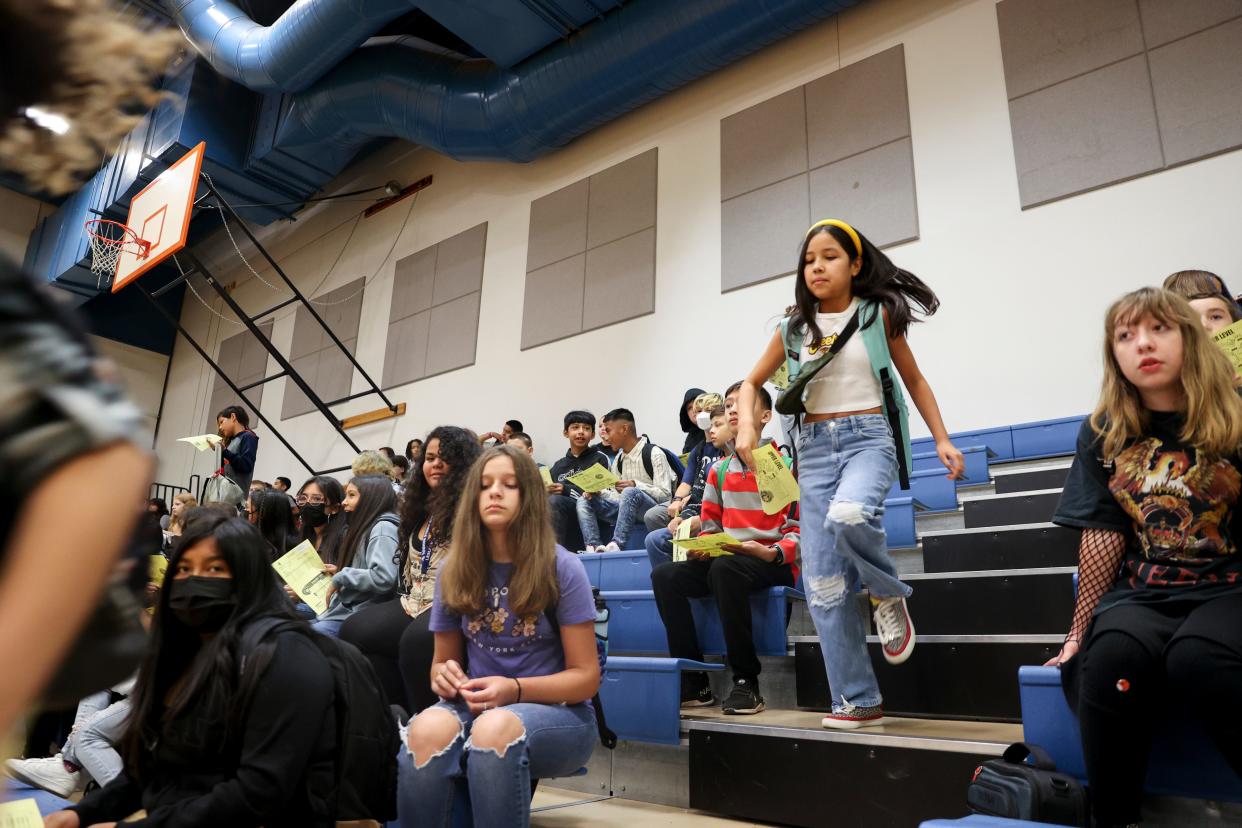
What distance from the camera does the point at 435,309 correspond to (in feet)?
24.0

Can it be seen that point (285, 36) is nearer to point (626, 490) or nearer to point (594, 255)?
point (594, 255)

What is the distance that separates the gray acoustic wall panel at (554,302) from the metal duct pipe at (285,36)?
6.80ft

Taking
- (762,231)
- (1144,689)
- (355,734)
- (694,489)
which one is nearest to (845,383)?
(1144,689)

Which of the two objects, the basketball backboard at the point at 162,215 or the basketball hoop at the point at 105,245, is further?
the basketball hoop at the point at 105,245

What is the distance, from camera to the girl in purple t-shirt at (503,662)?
1676 mm

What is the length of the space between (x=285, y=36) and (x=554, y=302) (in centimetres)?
278

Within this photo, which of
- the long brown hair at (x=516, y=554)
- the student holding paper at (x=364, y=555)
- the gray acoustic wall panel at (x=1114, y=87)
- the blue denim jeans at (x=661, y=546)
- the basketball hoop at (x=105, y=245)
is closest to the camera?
the long brown hair at (x=516, y=554)

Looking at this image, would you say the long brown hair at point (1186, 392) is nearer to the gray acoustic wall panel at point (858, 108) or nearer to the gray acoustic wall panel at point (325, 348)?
the gray acoustic wall panel at point (858, 108)

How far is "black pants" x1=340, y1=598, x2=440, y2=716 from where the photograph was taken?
2375 millimetres

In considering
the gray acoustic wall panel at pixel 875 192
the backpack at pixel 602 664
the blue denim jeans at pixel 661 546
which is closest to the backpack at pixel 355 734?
the backpack at pixel 602 664

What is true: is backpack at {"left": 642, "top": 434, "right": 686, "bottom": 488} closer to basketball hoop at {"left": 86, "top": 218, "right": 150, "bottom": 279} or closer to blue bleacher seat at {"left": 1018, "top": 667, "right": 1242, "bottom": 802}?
blue bleacher seat at {"left": 1018, "top": 667, "right": 1242, "bottom": 802}

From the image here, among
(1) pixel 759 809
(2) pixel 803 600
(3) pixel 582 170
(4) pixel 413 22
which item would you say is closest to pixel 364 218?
(4) pixel 413 22

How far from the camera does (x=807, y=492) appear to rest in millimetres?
2172

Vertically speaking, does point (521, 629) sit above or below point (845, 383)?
below
